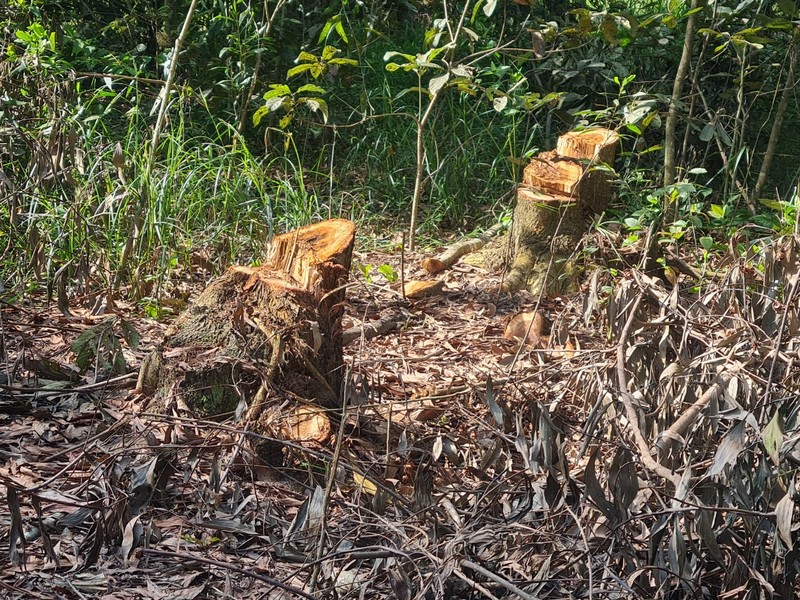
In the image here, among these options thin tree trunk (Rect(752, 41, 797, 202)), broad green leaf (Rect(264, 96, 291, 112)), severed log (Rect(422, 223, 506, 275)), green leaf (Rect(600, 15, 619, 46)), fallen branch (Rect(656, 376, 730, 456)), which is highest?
green leaf (Rect(600, 15, 619, 46))

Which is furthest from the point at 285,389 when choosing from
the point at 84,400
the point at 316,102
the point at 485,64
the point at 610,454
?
the point at 485,64

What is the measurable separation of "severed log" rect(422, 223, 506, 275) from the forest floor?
1.87 meters

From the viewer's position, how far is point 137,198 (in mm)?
4461

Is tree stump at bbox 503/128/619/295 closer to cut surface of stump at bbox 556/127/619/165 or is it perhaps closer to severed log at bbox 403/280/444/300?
cut surface of stump at bbox 556/127/619/165

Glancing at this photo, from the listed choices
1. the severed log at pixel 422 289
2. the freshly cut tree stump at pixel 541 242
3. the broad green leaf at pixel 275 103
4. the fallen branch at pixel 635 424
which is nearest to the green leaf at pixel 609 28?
the freshly cut tree stump at pixel 541 242

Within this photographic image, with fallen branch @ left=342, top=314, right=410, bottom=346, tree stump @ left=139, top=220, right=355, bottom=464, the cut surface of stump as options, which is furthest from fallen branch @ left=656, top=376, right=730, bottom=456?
the cut surface of stump

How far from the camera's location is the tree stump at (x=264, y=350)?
304 cm

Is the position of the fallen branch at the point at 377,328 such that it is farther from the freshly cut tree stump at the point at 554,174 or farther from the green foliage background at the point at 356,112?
the freshly cut tree stump at the point at 554,174

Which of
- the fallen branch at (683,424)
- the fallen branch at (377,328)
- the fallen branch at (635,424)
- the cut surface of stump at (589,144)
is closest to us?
the fallen branch at (635,424)

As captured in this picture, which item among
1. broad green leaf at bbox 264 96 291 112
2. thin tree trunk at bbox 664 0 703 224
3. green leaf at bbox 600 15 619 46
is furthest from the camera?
thin tree trunk at bbox 664 0 703 224

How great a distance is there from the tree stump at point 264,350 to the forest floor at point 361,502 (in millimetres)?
134

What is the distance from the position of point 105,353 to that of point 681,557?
7.65 ft

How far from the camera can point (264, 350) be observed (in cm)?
311

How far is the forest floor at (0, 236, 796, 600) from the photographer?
2072 mm
